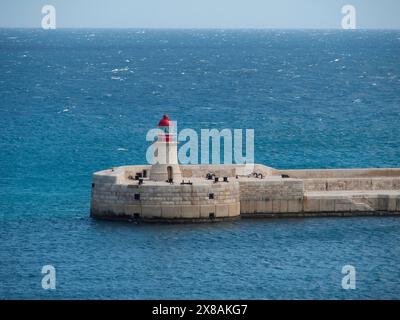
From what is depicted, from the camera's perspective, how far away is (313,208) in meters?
66.2

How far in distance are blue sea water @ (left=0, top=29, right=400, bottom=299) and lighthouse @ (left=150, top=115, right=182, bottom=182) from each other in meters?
2.69

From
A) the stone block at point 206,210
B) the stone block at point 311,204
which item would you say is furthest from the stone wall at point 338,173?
the stone block at point 206,210

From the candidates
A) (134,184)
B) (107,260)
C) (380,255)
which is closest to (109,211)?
(134,184)

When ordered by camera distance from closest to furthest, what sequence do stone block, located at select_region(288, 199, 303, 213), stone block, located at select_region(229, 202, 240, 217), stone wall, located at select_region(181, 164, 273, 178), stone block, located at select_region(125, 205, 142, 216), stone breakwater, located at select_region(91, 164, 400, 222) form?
stone breakwater, located at select_region(91, 164, 400, 222) → stone block, located at select_region(125, 205, 142, 216) → stone block, located at select_region(229, 202, 240, 217) → stone block, located at select_region(288, 199, 303, 213) → stone wall, located at select_region(181, 164, 273, 178)

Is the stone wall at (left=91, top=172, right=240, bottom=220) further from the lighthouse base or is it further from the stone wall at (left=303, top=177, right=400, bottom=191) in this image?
the stone wall at (left=303, top=177, right=400, bottom=191)

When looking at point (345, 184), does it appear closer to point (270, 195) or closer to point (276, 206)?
point (276, 206)

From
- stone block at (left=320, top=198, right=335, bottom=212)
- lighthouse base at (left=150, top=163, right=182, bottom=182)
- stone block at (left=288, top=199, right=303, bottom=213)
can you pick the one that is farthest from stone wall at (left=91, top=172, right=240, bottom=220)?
stone block at (left=320, top=198, right=335, bottom=212)

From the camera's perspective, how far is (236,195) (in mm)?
65188

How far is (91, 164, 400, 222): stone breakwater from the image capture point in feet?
211

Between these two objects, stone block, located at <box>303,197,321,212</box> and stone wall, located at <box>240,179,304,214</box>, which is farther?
stone block, located at <box>303,197,321,212</box>

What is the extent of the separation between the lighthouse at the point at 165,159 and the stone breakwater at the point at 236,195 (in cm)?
55

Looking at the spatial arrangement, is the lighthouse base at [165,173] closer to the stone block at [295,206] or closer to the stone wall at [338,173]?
the stone block at [295,206]

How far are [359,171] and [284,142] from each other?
23.4m

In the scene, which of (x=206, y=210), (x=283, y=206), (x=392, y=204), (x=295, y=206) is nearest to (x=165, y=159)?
(x=206, y=210)
